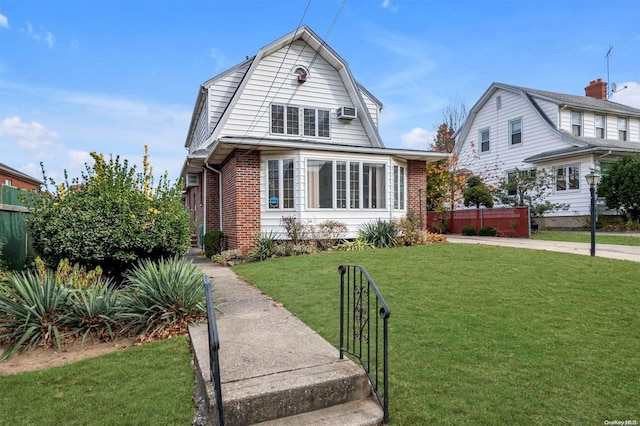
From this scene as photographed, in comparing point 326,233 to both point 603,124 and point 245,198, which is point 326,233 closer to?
point 245,198

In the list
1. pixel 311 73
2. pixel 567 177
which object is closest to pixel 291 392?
pixel 311 73

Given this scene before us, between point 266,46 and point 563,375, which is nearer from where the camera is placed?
point 563,375

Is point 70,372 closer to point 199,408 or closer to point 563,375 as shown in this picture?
point 199,408

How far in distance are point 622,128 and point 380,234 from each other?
18.9 meters

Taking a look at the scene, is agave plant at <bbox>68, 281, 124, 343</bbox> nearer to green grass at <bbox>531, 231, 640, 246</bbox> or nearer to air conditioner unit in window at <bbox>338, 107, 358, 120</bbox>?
air conditioner unit in window at <bbox>338, 107, 358, 120</bbox>

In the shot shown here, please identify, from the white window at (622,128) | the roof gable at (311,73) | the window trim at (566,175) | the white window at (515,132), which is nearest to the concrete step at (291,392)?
the roof gable at (311,73)

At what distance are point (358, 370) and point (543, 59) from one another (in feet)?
55.8

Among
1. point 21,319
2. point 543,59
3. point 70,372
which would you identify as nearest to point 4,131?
point 21,319

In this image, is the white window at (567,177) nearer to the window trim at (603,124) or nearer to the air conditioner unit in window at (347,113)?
the window trim at (603,124)

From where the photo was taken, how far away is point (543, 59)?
15750mm

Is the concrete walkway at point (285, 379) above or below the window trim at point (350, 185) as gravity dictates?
below

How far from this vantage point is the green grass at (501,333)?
9.68 feet

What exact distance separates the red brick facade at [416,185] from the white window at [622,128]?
49.4 feet

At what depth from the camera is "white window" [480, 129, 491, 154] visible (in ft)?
79.5
